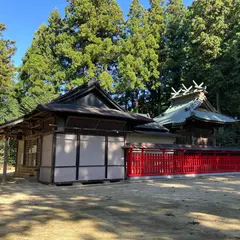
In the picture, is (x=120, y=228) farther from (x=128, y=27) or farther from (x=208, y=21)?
(x=128, y=27)

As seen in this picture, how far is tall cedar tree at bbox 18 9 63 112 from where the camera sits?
93.3 ft

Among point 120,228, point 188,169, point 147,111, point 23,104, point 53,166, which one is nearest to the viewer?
point 120,228

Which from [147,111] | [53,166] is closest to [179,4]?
[147,111]

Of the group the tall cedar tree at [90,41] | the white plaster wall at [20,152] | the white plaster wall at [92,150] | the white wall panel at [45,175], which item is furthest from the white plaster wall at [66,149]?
the tall cedar tree at [90,41]

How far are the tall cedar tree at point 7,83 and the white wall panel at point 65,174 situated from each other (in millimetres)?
16206

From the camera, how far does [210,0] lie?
2936 centimetres

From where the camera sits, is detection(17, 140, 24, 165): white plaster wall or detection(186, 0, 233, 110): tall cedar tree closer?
detection(17, 140, 24, 165): white plaster wall

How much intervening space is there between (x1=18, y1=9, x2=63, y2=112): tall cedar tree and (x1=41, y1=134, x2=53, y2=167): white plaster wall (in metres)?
14.4

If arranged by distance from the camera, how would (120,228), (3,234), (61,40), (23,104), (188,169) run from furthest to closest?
1. (61,40)
2. (23,104)
3. (188,169)
4. (120,228)
5. (3,234)

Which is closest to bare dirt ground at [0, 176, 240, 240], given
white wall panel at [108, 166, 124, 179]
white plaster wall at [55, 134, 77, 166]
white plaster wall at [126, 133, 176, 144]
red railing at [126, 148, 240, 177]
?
white plaster wall at [55, 134, 77, 166]

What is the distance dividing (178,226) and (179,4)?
3800 cm

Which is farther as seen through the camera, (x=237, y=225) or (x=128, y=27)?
(x=128, y=27)

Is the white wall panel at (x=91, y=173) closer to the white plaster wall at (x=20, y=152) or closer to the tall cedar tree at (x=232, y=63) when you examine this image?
the white plaster wall at (x=20, y=152)

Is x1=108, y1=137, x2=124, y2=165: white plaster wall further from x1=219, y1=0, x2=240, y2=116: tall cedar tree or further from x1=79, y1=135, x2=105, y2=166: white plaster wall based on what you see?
x1=219, y1=0, x2=240, y2=116: tall cedar tree
